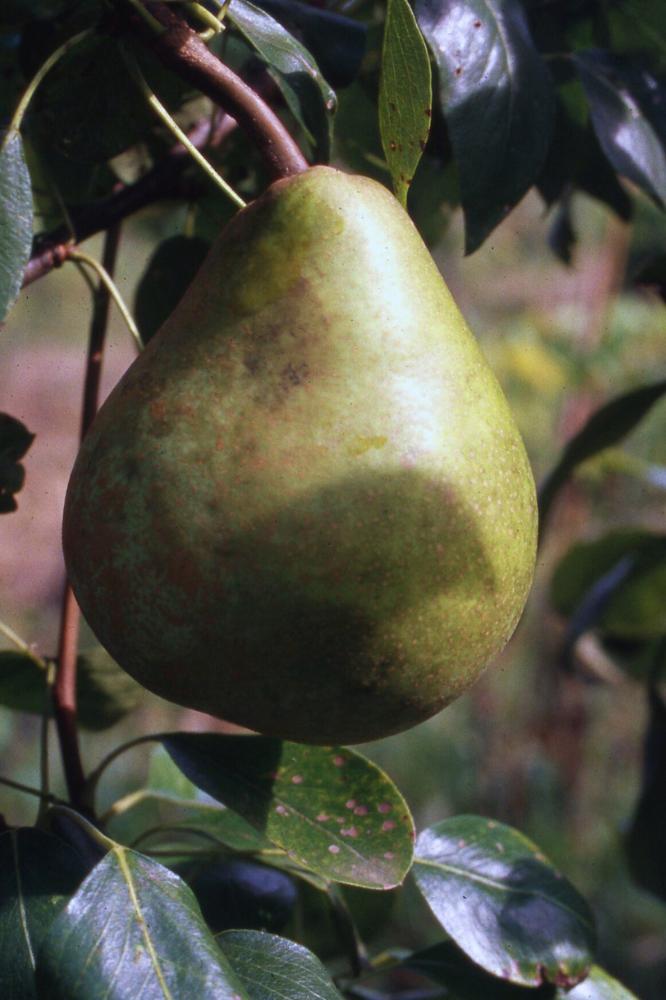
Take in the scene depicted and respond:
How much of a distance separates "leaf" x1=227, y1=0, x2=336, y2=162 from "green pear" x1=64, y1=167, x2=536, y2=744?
4 centimetres

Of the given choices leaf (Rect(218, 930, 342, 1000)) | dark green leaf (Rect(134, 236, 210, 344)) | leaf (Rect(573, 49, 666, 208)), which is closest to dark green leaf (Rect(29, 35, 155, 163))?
dark green leaf (Rect(134, 236, 210, 344))

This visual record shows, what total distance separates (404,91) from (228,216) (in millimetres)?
304

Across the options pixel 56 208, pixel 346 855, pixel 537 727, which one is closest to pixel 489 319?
pixel 537 727

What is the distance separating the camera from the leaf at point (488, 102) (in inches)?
22.8

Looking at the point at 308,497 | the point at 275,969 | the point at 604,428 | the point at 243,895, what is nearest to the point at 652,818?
the point at 604,428

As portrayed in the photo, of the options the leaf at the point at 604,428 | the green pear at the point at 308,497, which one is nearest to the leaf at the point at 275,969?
the green pear at the point at 308,497

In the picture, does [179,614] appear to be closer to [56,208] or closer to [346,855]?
[346,855]

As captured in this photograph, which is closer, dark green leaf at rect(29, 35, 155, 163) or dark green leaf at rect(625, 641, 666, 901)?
dark green leaf at rect(29, 35, 155, 163)

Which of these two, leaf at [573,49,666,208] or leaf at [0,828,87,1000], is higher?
leaf at [573,49,666,208]

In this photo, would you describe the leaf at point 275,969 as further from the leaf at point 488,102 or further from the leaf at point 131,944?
the leaf at point 488,102

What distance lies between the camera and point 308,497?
0.42 metres

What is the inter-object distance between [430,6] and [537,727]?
2337 mm

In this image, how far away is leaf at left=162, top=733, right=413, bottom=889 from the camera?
544 mm

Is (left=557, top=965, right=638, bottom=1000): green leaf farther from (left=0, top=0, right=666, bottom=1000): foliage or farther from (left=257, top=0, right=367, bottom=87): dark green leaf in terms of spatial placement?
(left=257, top=0, right=367, bottom=87): dark green leaf
